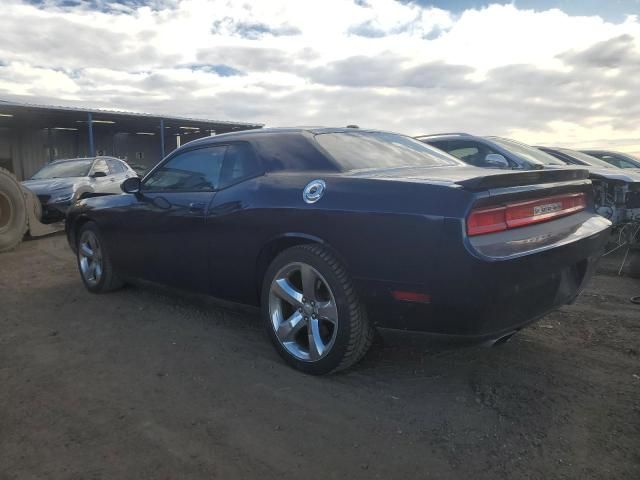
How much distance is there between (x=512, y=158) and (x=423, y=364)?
431 centimetres

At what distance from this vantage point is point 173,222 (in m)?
3.86

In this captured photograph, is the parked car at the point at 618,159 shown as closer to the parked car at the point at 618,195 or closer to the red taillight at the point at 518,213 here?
the parked car at the point at 618,195

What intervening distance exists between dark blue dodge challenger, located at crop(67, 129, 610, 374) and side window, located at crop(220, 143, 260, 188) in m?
0.01

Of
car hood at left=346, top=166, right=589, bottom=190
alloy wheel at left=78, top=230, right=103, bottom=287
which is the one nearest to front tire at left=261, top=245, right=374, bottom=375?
car hood at left=346, top=166, right=589, bottom=190

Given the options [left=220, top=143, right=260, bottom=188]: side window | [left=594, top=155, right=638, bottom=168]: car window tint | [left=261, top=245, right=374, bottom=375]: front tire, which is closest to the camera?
[left=261, top=245, right=374, bottom=375]: front tire

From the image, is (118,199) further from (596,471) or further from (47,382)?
(596,471)

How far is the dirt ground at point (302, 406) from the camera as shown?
2.13 m

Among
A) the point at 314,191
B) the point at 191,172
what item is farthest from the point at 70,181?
the point at 314,191

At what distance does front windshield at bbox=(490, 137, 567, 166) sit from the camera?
6934 millimetres

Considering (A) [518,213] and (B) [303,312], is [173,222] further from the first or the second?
(A) [518,213]

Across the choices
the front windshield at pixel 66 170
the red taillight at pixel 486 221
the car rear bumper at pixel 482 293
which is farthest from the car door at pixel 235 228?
the front windshield at pixel 66 170

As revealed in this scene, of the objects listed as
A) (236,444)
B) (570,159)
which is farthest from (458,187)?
(570,159)

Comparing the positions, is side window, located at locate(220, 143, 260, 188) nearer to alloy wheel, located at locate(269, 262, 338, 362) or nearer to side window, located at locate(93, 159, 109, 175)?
alloy wheel, located at locate(269, 262, 338, 362)

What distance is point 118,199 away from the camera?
4602mm
